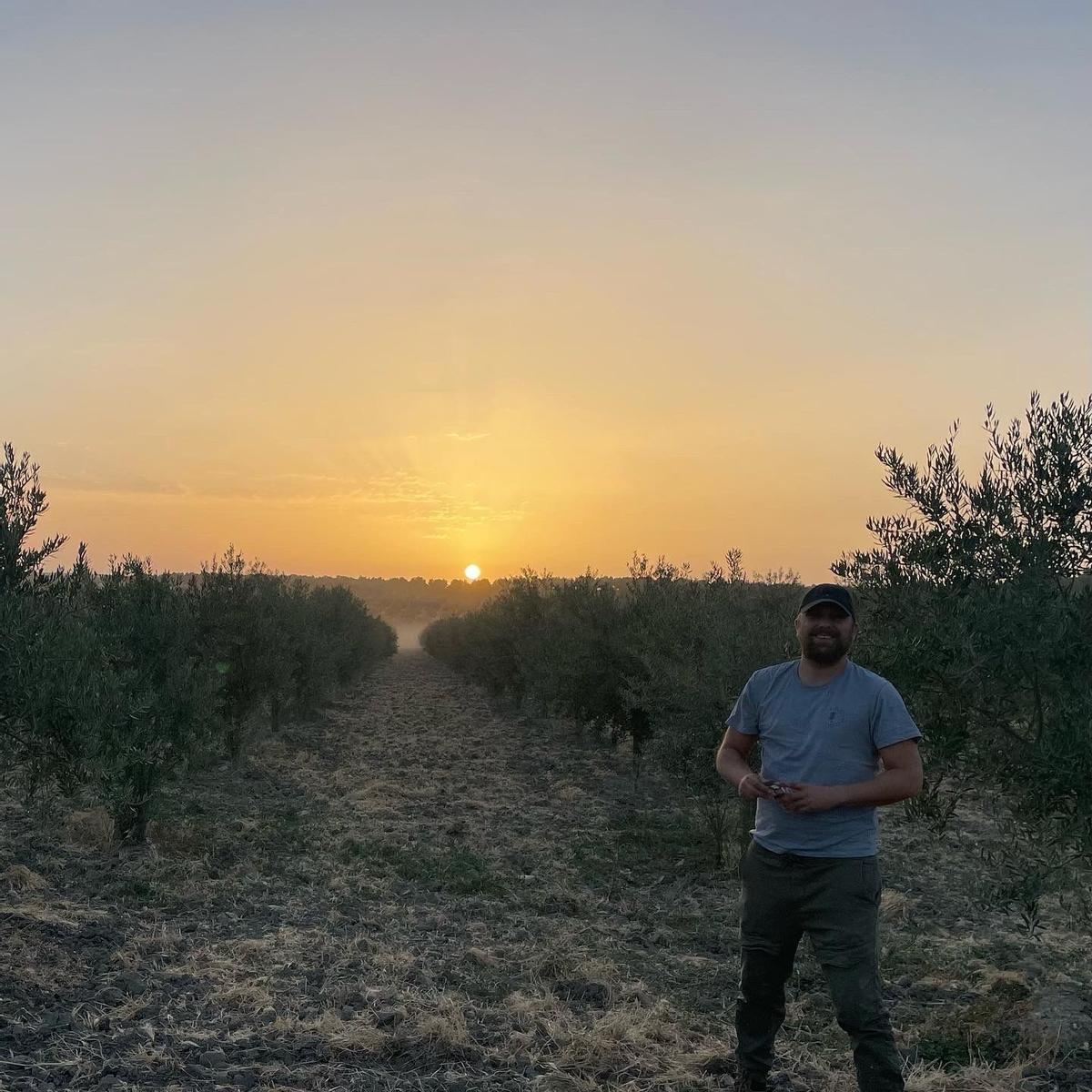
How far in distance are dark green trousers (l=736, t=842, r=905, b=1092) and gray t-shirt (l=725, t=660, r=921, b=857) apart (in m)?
0.11

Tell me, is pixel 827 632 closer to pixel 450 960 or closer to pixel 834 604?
pixel 834 604

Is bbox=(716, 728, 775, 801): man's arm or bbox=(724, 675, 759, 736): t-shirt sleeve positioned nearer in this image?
bbox=(716, 728, 775, 801): man's arm

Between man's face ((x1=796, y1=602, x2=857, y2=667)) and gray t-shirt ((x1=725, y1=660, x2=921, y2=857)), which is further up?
man's face ((x1=796, y1=602, x2=857, y2=667))

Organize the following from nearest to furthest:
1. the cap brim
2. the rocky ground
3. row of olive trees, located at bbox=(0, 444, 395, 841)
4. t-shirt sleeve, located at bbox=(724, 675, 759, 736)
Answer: the cap brim → t-shirt sleeve, located at bbox=(724, 675, 759, 736) → the rocky ground → row of olive trees, located at bbox=(0, 444, 395, 841)

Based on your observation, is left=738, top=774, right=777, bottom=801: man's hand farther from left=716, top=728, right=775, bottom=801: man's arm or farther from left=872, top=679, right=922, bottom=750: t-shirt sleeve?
left=872, top=679, right=922, bottom=750: t-shirt sleeve

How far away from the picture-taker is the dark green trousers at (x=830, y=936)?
177 inches

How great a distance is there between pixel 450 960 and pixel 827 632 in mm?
6172

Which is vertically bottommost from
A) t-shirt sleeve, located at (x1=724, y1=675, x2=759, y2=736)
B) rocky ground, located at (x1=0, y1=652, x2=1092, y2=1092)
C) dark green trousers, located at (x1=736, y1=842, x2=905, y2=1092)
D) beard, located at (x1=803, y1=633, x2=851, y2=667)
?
rocky ground, located at (x1=0, y1=652, x2=1092, y2=1092)

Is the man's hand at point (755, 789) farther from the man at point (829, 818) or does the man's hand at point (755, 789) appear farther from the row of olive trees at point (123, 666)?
the row of olive trees at point (123, 666)

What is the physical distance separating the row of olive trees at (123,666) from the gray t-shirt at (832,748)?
24.2 ft

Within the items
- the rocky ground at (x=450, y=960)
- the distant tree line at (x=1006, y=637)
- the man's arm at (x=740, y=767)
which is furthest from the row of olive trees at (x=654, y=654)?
the man's arm at (x=740, y=767)

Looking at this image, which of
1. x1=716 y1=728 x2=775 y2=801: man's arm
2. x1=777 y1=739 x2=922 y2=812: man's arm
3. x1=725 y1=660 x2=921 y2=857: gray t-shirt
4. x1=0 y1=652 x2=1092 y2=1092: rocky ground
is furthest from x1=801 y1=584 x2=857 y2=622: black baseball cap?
x1=0 y1=652 x2=1092 y2=1092: rocky ground

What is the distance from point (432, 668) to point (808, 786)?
73.8m

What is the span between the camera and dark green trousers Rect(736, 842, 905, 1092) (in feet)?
14.8
